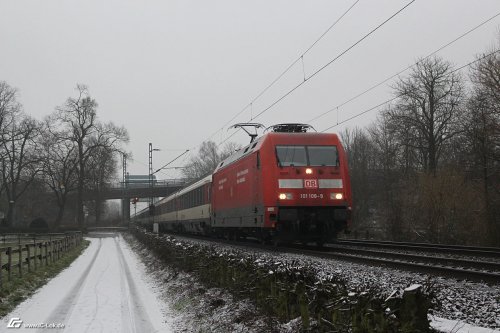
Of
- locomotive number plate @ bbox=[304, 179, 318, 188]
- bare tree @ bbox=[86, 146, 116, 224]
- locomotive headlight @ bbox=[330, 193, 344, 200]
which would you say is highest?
bare tree @ bbox=[86, 146, 116, 224]

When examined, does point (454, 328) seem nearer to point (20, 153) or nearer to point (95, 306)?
point (95, 306)

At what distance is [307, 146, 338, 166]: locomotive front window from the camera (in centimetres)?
1695

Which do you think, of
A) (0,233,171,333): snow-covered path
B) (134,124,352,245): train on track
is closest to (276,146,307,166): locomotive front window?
(134,124,352,245): train on track

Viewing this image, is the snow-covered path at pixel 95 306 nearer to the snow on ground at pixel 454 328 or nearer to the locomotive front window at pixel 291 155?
the snow on ground at pixel 454 328

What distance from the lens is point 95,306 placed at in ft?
34.1

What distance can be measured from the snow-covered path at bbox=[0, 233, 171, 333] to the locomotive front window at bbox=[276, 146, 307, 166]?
5539 millimetres

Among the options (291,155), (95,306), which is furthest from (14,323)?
(291,155)

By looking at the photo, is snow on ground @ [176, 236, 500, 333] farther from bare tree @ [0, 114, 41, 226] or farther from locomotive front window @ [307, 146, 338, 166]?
bare tree @ [0, 114, 41, 226]

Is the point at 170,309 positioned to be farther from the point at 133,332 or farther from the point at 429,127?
the point at 429,127

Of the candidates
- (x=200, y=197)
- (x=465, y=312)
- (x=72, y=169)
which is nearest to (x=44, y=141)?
(x=72, y=169)

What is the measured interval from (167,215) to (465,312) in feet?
136

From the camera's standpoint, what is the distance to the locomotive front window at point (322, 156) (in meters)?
17.0

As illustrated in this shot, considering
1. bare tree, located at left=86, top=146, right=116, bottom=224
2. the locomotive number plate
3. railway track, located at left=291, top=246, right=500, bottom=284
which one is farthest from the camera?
bare tree, located at left=86, top=146, right=116, bottom=224

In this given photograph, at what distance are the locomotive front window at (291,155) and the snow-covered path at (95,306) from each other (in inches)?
218
